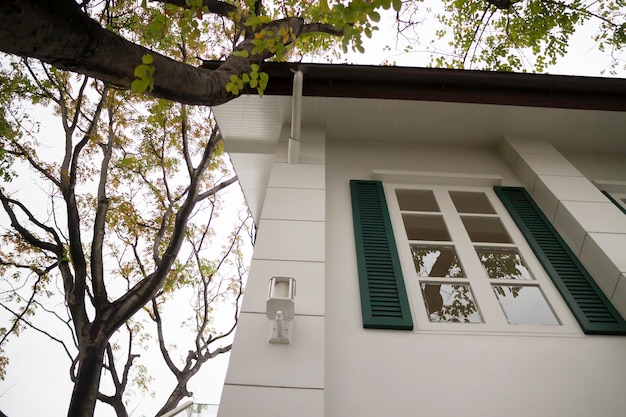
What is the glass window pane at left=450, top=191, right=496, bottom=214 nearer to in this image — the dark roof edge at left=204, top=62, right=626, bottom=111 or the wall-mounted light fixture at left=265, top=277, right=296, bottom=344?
the dark roof edge at left=204, top=62, right=626, bottom=111

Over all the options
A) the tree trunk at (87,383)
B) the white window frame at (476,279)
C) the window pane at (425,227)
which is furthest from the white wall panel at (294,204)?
the tree trunk at (87,383)

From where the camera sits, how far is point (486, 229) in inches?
139

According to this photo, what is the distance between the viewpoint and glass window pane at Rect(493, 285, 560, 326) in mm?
2725

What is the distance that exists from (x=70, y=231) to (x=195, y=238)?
3260 mm

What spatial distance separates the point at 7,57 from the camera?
19.9 feet

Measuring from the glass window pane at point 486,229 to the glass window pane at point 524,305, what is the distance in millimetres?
579

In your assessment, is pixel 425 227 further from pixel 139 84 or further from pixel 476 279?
pixel 139 84

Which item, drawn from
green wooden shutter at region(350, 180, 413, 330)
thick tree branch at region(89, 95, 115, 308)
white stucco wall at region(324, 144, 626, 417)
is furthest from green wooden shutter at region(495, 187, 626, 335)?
thick tree branch at region(89, 95, 115, 308)

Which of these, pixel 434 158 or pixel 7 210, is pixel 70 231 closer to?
pixel 7 210

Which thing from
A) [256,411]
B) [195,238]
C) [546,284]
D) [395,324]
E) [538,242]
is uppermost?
[195,238]

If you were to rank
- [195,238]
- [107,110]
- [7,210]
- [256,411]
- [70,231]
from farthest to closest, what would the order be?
[195,238] < [107,110] < [7,210] < [70,231] < [256,411]

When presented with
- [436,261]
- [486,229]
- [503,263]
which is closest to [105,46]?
[436,261]

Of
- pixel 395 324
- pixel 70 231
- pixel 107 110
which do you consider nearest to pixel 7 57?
pixel 107 110

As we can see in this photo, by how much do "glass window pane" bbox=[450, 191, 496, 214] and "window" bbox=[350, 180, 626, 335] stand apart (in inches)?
0.4
